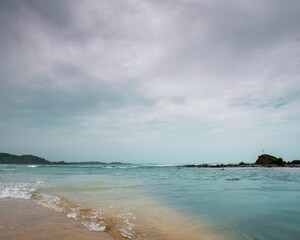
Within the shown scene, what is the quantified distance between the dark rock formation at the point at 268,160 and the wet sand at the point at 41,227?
304 ft

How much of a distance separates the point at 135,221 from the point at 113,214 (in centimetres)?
139

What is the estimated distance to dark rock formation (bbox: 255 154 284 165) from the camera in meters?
86.4

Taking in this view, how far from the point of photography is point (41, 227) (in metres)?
6.74

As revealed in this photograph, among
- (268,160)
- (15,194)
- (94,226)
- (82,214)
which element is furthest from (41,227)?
(268,160)

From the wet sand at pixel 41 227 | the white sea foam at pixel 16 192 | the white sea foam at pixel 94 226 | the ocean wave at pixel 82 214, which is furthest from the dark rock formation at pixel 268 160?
the wet sand at pixel 41 227

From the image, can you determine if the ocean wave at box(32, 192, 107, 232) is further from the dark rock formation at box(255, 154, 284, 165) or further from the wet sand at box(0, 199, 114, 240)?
the dark rock formation at box(255, 154, 284, 165)

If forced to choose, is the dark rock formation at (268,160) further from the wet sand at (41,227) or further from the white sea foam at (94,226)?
the wet sand at (41,227)

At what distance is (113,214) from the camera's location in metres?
8.75

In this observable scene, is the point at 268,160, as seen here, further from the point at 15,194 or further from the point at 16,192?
the point at 15,194

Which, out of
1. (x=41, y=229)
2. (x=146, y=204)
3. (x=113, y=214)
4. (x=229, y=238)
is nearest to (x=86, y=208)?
(x=113, y=214)

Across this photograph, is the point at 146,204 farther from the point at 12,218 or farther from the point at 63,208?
the point at 12,218

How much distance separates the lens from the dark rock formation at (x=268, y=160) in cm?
8638

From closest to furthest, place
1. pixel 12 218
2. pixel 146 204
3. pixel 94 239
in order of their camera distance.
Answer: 1. pixel 94 239
2. pixel 12 218
3. pixel 146 204

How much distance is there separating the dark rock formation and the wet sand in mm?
92758
